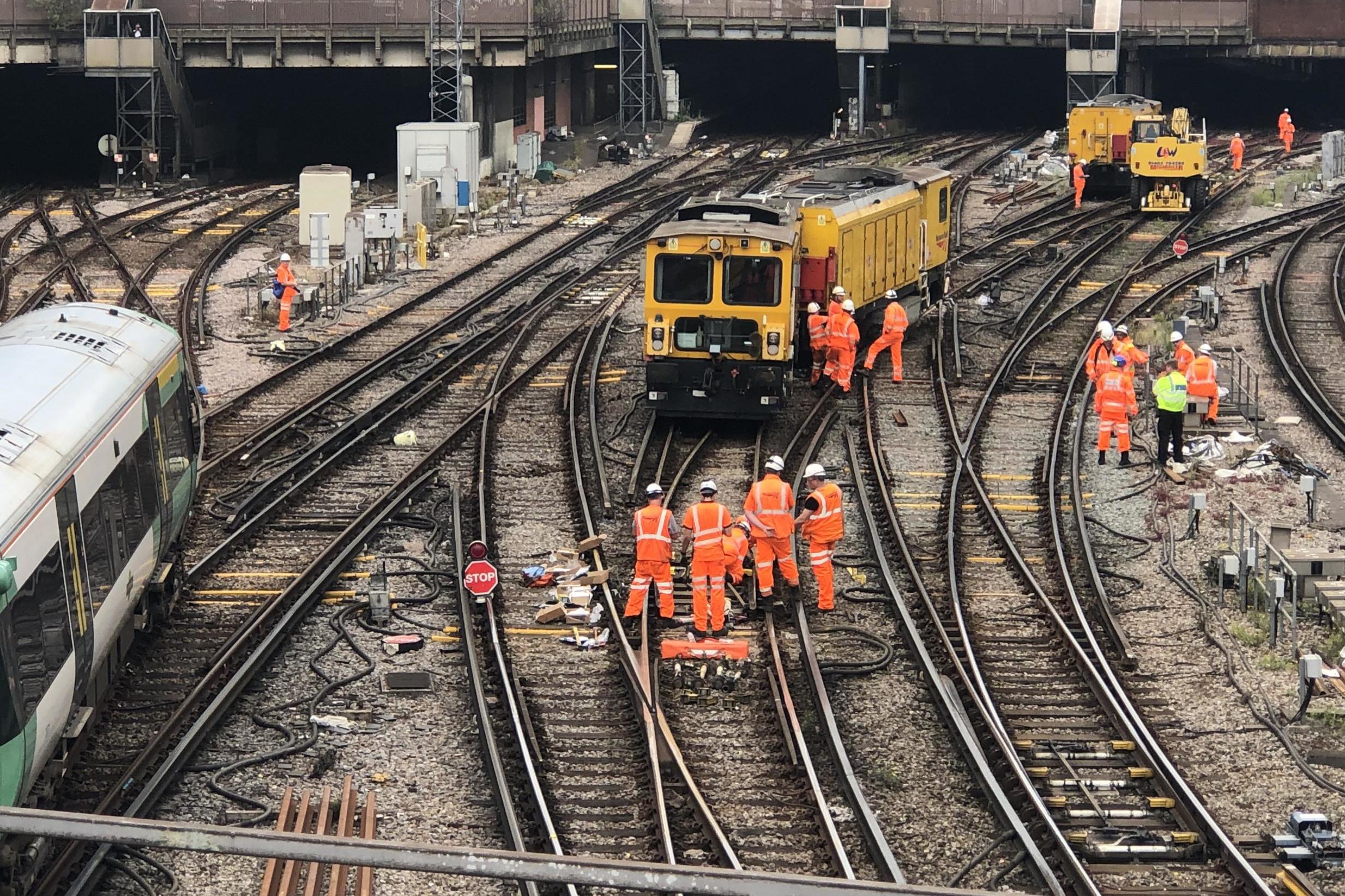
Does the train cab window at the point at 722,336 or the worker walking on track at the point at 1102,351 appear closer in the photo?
the train cab window at the point at 722,336

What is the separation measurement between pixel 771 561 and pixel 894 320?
8863 millimetres

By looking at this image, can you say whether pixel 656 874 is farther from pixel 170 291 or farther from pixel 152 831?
pixel 170 291

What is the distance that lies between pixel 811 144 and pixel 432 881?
4793 centimetres

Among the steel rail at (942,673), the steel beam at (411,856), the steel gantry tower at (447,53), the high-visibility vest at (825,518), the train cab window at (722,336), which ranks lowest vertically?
the steel rail at (942,673)


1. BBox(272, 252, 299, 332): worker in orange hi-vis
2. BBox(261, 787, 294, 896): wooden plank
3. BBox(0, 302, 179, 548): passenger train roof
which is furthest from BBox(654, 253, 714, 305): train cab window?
BBox(261, 787, 294, 896): wooden plank

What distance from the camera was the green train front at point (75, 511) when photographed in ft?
32.3

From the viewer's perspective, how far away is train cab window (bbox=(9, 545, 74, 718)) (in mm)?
9758

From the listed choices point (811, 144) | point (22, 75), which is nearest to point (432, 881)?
point (22, 75)

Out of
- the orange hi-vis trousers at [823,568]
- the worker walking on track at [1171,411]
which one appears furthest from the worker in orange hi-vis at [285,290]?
the orange hi-vis trousers at [823,568]

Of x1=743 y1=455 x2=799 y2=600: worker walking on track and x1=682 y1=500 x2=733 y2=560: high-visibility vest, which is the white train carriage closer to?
x1=682 y1=500 x2=733 y2=560: high-visibility vest

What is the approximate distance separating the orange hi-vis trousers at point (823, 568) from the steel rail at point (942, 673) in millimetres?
558

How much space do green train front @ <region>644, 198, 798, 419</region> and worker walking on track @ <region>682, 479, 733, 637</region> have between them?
6036mm

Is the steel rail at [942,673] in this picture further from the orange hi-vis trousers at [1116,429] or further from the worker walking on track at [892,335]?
the worker walking on track at [892,335]

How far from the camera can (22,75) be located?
5003 centimetres
